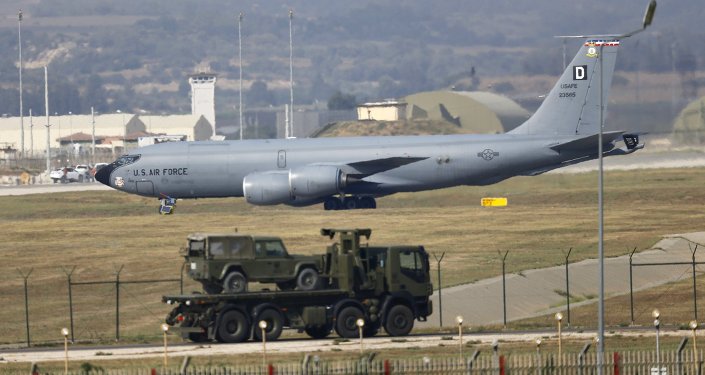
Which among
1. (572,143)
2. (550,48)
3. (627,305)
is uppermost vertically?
(550,48)

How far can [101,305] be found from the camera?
42.1 m

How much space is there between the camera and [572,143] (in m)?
60.3

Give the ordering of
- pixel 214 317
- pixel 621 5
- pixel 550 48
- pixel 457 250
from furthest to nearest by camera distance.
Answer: pixel 621 5 < pixel 550 48 < pixel 457 250 < pixel 214 317

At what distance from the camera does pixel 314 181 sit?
200 feet

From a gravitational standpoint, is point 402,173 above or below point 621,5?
below

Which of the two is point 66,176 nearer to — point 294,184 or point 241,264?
point 294,184

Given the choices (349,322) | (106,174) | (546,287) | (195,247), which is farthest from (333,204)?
(349,322)

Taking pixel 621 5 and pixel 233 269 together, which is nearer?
pixel 233 269

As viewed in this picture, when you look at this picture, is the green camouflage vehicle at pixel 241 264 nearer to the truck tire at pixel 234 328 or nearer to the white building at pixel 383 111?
the truck tire at pixel 234 328

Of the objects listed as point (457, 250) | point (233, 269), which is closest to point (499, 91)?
point (457, 250)

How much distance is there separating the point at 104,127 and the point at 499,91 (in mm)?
67294

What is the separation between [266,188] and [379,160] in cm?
492

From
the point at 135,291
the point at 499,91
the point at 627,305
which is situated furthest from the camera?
the point at 499,91

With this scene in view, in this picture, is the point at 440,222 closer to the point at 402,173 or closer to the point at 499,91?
the point at 402,173
